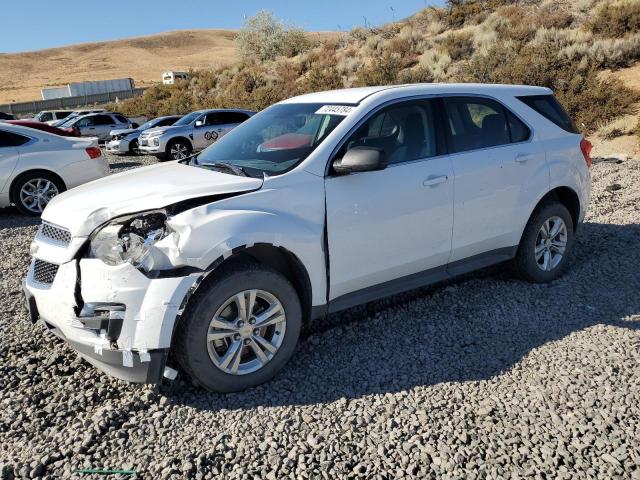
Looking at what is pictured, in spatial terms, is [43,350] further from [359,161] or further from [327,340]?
[359,161]

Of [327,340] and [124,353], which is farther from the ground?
[124,353]

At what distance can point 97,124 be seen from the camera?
23.5 metres

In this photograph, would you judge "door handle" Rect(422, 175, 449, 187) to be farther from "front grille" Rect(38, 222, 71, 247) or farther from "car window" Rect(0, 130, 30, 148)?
"car window" Rect(0, 130, 30, 148)

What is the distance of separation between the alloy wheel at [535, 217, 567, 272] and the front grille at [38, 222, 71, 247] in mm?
3794

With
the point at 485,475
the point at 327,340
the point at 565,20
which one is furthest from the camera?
the point at 565,20

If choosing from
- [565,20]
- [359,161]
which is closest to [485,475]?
[359,161]

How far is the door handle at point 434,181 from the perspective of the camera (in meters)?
3.92

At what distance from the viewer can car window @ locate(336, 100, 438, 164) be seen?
384cm

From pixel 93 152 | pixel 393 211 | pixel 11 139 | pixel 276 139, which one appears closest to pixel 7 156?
pixel 11 139

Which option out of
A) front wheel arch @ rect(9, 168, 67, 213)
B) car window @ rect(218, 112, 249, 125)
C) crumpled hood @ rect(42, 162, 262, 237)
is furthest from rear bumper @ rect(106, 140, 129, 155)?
crumpled hood @ rect(42, 162, 262, 237)

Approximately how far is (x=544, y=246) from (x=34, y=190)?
777cm

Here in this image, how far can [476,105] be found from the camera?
4465mm

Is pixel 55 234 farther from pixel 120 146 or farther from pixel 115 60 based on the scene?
pixel 115 60

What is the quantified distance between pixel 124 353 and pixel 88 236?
0.70 m
